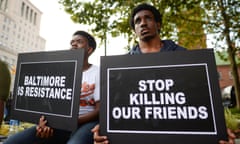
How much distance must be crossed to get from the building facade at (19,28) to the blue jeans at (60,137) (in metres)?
42.2

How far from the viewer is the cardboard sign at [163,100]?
88 centimetres

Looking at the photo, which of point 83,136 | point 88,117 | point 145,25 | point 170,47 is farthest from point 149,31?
point 83,136

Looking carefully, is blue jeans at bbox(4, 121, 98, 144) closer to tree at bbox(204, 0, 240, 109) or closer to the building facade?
tree at bbox(204, 0, 240, 109)

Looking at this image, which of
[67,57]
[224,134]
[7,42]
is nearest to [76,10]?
[67,57]

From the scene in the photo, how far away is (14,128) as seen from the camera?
2.56 meters

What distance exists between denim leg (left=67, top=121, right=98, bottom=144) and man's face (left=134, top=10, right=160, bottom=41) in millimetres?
887

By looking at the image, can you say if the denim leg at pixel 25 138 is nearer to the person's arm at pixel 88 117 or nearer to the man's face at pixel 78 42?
the person's arm at pixel 88 117

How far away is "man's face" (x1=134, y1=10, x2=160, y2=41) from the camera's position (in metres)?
1.55

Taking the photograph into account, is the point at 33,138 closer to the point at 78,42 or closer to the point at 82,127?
the point at 82,127

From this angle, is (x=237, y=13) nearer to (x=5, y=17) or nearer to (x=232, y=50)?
(x=232, y=50)

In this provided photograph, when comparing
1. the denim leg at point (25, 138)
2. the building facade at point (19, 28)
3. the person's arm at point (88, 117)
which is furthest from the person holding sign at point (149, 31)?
the building facade at point (19, 28)

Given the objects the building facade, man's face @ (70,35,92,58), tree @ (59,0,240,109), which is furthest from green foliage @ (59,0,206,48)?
the building facade

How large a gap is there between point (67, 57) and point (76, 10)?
5219 mm

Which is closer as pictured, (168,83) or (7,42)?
(168,83)
